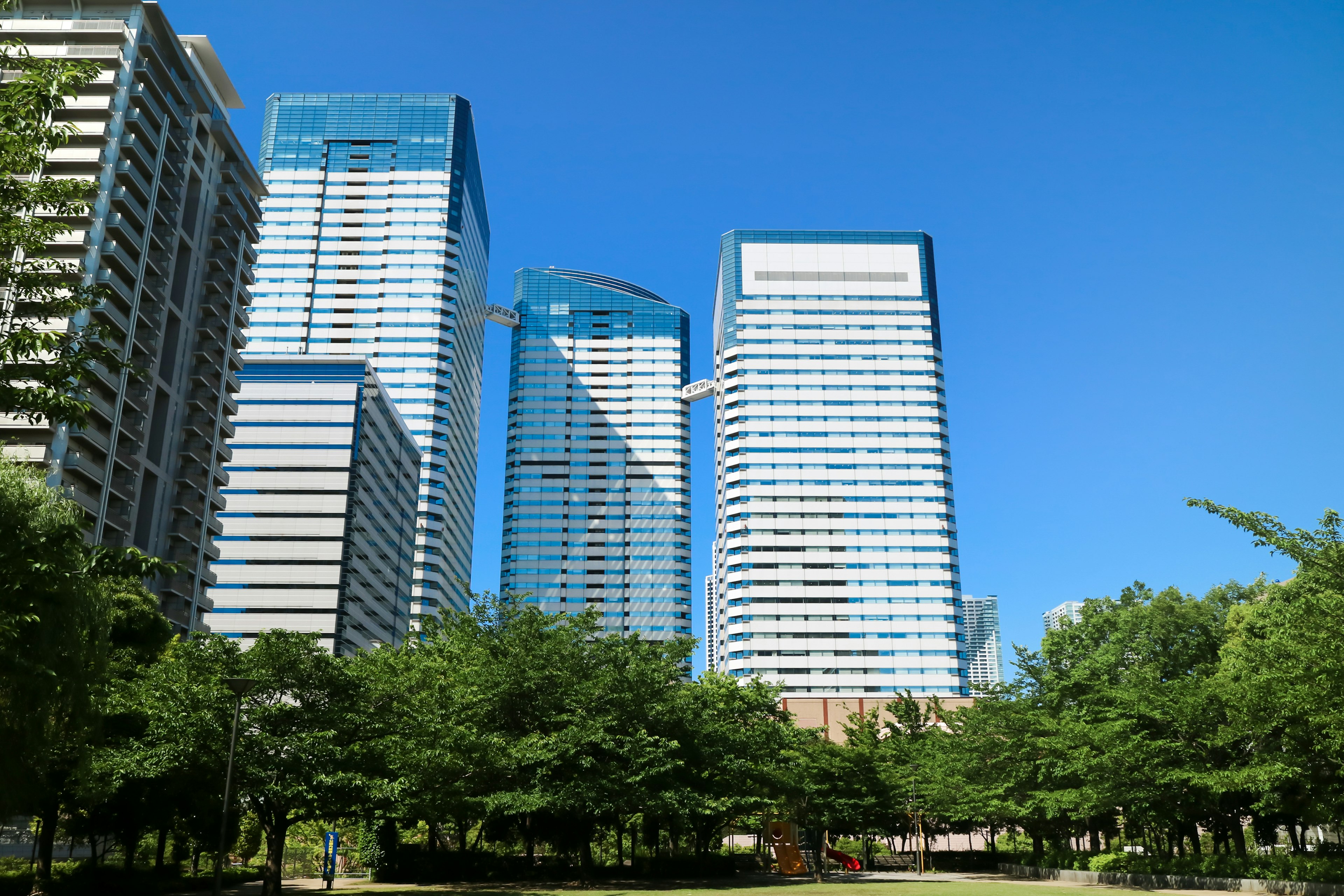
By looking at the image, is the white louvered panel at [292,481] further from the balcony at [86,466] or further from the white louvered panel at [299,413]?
the balcony at [86,466]

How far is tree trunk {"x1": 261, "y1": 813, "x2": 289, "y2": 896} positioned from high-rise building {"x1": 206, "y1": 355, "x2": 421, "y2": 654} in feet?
266

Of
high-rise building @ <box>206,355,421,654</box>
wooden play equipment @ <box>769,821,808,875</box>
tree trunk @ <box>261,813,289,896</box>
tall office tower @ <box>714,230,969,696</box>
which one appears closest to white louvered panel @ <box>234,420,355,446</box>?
high-rise building @ <box>206,355,421,654</box>

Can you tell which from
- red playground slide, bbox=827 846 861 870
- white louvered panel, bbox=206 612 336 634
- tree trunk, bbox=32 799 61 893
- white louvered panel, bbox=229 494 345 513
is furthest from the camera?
white louvered panel, bbox=229 494 345 513

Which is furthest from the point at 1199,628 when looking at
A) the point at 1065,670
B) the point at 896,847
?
the point at 896,847

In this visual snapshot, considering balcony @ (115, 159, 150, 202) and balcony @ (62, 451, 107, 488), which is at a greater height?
balcony @ (115, 159, 150, 202)

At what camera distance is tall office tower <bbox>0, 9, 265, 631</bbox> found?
69750 millimetres

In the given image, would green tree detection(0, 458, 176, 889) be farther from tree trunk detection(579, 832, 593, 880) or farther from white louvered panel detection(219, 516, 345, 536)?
white louvered panel detection(219, 516, 345, 536)

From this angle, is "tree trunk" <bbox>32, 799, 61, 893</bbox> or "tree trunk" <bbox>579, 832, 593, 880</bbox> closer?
"tree trunk" <bbox>32, 799, 61, 893</bbox>

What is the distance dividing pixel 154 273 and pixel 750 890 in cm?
6582

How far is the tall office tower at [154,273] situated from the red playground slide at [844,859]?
2024 inches

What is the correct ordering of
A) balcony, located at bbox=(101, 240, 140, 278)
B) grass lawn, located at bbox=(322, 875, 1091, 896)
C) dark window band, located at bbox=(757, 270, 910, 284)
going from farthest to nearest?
dark window band, located at bbox=(757, 270, 910, 284)
balcony, located at bbox=(101, 240, 140, 278)
grass lawn, located at bbox=(322, 875, 1091, 896)

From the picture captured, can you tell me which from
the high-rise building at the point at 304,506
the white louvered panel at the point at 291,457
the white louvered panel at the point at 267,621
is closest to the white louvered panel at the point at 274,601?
the high-rise building at the point at 304,506

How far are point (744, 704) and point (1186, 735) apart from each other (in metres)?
24.2

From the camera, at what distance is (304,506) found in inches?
4638
